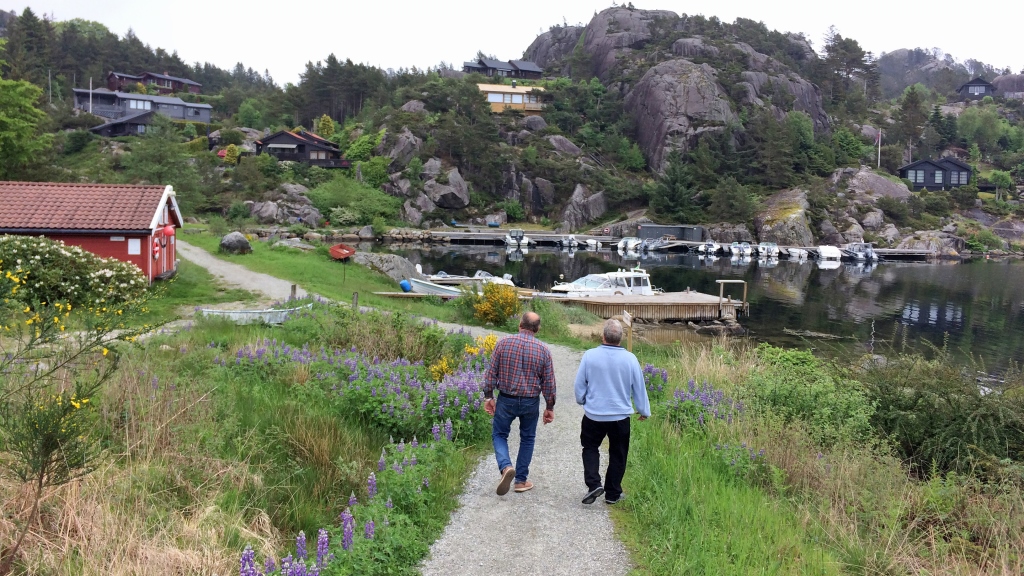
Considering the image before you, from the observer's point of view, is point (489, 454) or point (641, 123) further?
point (641, 123)

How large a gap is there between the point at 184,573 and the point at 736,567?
3.94 m

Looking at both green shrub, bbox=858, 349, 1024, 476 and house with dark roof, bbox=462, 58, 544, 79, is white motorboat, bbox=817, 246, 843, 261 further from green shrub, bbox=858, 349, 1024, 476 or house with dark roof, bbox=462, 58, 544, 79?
house with dark roof, bbox=462, 58, 544, 79

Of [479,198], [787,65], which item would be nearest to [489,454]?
[479,198]

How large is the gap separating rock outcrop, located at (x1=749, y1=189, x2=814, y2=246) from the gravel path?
62.0 m

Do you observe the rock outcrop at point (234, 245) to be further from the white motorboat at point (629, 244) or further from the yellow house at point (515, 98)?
the yellow house at point (515, 98)

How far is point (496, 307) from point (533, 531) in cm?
1470

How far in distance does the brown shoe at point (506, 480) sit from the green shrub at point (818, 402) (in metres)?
3.59

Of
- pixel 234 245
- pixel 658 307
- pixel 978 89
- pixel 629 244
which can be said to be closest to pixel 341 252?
pixel 234 245

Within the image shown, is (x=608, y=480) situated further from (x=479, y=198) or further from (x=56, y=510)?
(x=479, y=198)

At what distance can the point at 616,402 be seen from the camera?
658cm

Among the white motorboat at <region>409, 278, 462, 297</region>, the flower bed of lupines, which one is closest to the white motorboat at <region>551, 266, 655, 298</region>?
the white motorboat at <region>409, 278, 462, 297</region>

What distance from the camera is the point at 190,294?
22484 mm

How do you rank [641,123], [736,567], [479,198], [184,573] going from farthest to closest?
[641,123]
[479,198]
[736,567]
[184,573]

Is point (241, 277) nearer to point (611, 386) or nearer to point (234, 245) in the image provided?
point (234, 245)
